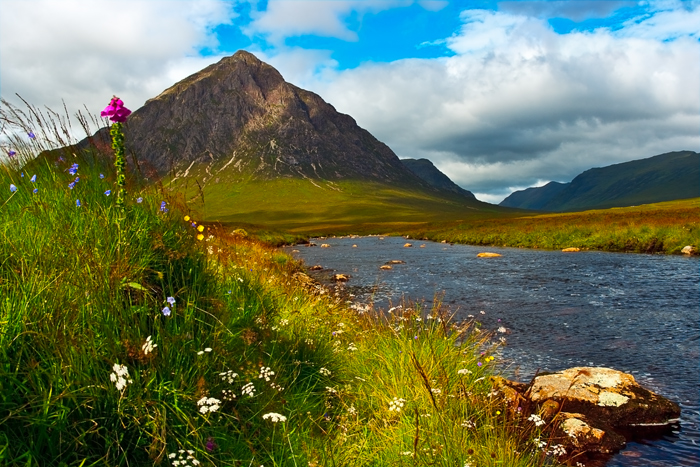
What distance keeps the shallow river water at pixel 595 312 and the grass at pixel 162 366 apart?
151 inches

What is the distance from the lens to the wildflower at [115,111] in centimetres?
526

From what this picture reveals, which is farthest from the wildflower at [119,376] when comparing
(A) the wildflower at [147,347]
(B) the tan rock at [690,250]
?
(B) the tan rock at [690,250]

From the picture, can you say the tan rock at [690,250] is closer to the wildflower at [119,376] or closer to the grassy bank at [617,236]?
the grassy bank at [617,236]

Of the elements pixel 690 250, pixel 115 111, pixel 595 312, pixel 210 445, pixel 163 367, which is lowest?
pixel 595 312

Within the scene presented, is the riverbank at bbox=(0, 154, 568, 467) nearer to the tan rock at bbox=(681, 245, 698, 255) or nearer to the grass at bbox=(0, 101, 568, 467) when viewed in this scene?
the grass at bbox=(0, 101, 568, 467)

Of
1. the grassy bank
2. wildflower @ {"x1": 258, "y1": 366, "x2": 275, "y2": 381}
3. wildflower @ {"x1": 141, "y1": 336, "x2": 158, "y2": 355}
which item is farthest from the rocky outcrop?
the grassy bank

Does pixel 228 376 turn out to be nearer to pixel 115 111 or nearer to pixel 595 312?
pixel 115 111

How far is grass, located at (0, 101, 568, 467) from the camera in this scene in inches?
143

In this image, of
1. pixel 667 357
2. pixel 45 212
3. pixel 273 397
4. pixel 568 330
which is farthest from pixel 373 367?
pixel 568 330

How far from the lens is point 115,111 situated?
5270 mm

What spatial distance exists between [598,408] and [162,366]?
24.4 ft

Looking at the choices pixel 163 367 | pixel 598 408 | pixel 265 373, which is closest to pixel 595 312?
pixel 598 408

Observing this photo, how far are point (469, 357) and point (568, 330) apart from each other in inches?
314

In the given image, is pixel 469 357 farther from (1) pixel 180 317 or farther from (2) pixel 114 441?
(2) pixel 114 441
